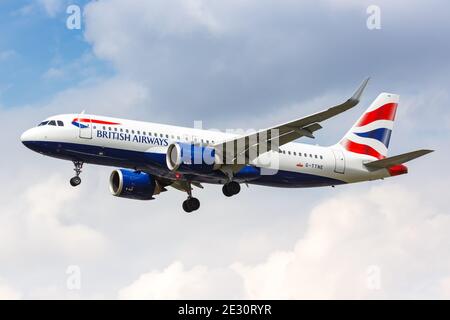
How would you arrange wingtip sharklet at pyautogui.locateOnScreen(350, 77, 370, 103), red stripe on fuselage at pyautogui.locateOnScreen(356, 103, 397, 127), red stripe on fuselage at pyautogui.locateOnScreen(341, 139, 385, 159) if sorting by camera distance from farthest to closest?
1. red stripe on fuselage at pyautogui.locateOnScreen(356, 103, 397, 127)
2. red stripe on fuselage at pyautogui.locateOnScreen(341, 139, 385, 159)
3. wingtip sharklet at pyautogui.locateOnScreen(350, 77, 370, 103)

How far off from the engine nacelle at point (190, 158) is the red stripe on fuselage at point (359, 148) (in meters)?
11.2

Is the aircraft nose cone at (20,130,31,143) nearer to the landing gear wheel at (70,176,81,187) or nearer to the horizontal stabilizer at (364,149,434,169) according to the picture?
the landing gear wheel at (70,176,81,187)

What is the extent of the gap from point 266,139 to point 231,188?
3.80 meters

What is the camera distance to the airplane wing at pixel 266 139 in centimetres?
5244

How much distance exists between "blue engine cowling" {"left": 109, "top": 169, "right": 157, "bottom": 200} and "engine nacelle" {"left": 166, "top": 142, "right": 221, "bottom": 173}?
20.8ft

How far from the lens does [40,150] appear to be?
178 feet

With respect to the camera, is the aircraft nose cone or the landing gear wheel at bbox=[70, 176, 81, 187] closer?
the aircraft nose cone

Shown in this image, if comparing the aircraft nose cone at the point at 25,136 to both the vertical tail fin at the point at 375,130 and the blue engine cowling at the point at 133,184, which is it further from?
the vertical tail fin at the point at 375,130

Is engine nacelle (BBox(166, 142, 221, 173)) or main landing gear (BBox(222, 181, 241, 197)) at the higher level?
engine nacelle (BBox(166, 142, 221, 173))

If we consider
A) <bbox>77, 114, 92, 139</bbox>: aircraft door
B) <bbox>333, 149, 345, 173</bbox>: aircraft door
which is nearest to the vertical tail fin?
<bbox>333, 149, 345, 173</bbox>: aircraft door

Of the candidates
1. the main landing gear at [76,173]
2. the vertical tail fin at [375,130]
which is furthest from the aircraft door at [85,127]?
the vertical tail fin at [375,130]

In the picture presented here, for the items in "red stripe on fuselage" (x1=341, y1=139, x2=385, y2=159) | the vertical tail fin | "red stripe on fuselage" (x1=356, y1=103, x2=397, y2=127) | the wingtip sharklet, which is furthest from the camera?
"red stripe on fuselage" (x1=356, y1=103, x2=397, y2=127)

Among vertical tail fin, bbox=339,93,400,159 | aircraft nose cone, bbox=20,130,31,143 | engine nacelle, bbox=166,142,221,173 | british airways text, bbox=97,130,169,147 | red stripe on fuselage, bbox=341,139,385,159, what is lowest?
engine nacelle, bbox=166,142,221,173

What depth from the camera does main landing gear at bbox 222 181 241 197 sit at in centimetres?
5744
